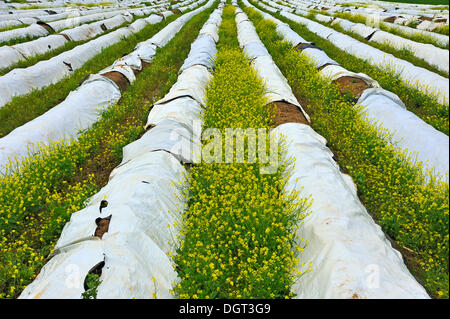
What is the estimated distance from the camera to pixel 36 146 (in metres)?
4.66

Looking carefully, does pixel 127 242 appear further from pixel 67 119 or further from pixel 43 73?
pixel 43 73

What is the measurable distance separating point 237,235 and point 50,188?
3.18 meters

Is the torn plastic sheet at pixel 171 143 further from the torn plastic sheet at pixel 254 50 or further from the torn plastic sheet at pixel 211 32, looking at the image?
the torn plastic sheet at pixel 211 32

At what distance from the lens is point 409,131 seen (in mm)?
4141

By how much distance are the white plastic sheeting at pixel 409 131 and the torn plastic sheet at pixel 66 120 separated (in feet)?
19.2

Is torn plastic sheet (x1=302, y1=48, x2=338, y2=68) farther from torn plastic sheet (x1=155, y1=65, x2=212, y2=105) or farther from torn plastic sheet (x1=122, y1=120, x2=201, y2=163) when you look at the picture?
torn plastic sheet (x1=122, y1=120, x2=201, y2=163)

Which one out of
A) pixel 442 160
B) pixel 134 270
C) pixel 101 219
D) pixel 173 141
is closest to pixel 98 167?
pixel 173 141

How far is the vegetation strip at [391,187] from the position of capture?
278cm

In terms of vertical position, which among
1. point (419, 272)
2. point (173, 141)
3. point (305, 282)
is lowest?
point (419, 272)

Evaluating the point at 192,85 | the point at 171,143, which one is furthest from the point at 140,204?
the point at 192,85

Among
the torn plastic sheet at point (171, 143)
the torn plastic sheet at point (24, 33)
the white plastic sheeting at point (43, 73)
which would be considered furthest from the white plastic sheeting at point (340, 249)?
the torn plastic sheet at point (24, 33)
